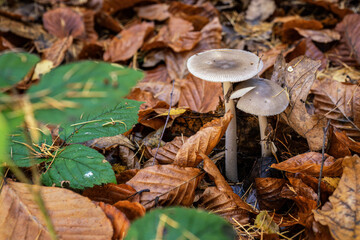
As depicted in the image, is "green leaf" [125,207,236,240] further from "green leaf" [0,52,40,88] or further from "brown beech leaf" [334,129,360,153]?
"brown beech leaf" [334,129,360,153]

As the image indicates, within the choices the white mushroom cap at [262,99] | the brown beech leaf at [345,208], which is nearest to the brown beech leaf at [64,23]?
the white mushroom cap at [262,99]

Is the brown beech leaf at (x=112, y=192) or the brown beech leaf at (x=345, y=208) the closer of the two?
the brown beech leaf at (x=345, y=208)

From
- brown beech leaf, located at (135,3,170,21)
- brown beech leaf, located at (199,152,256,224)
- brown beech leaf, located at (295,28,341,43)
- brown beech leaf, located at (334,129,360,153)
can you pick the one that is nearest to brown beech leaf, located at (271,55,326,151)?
brown beech leaf, located at (334,129,360,153)

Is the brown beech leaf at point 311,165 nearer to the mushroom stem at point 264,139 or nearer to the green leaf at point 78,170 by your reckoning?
the mushroom stem at point 264,139

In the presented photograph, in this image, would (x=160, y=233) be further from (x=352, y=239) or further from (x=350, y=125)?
(x=350, y=125)

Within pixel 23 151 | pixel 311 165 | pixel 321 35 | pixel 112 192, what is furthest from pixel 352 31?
pixel 23 151

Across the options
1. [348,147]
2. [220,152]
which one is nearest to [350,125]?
[348,147]
